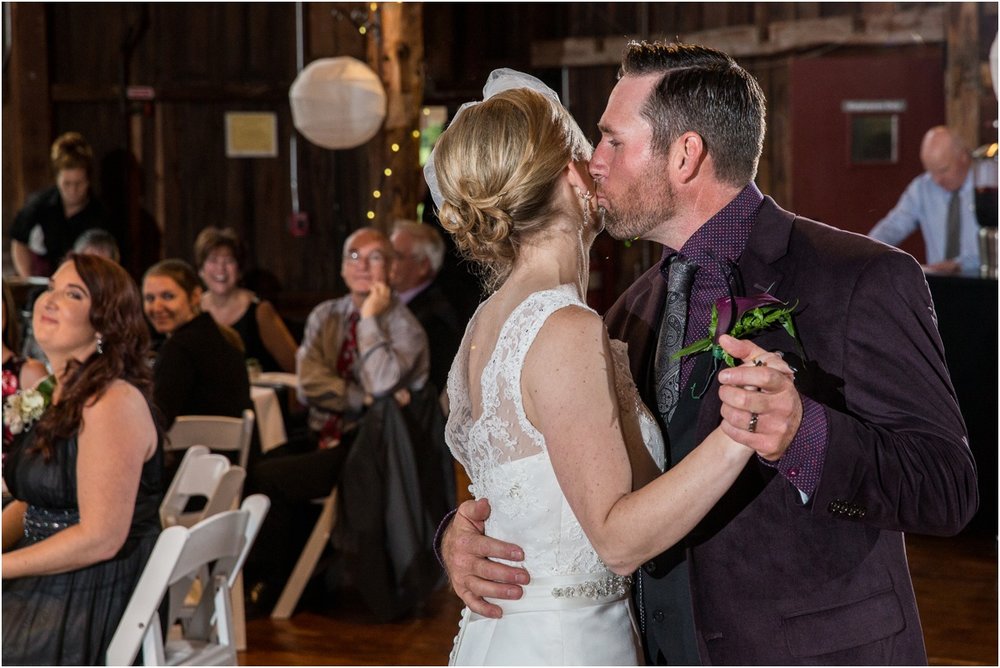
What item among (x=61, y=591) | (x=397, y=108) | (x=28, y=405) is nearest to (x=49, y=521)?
(x=61, y=591)

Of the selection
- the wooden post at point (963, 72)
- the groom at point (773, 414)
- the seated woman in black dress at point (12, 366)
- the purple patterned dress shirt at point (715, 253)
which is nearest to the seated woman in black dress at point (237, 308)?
the seated woman in black dress at point (12, 366)

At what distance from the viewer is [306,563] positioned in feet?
14.8

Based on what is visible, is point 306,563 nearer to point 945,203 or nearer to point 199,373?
point 199,373

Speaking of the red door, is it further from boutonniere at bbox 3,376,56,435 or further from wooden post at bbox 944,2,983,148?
boutonniere at bbox 3,376,56,435

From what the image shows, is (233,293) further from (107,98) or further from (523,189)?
(523,189)

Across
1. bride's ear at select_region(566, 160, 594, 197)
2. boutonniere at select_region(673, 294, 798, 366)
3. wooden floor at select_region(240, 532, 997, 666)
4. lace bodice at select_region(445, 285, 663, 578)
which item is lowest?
wooden floor at select_region(240, 532, 997, 666)

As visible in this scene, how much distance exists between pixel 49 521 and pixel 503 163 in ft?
6.09

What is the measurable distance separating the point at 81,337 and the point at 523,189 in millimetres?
1790

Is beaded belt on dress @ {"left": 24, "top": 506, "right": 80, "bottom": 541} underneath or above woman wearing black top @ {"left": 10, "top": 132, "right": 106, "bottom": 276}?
underneath

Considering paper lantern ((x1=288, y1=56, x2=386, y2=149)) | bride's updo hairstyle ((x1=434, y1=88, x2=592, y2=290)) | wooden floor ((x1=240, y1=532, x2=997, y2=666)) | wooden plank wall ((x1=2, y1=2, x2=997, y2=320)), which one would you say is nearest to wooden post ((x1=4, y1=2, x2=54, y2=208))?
wooden plank wall ((x1=2, y1=2, x2=997, y2=320))

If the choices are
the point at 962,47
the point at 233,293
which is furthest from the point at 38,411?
the point at 962,47

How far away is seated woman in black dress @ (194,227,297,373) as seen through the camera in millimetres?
6043

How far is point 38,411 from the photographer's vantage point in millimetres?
2973

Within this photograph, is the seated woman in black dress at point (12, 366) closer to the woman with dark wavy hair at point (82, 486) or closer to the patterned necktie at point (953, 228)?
the woman with dark wavy hair at point (82, 486)
